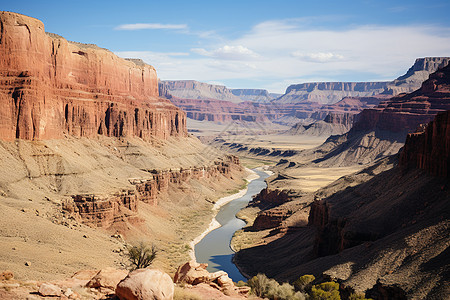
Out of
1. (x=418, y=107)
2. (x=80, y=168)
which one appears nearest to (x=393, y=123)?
(x=418, y=107)

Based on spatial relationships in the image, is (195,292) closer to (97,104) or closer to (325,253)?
(325,253)

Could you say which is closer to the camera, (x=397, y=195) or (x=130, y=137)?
(x=397, y=195)

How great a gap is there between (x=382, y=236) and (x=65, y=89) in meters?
65.0

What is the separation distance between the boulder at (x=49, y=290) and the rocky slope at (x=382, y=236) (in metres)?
21.2

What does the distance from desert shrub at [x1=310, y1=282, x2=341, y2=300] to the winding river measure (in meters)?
19.7

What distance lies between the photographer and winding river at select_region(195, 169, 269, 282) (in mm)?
54388

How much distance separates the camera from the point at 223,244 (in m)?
66.2

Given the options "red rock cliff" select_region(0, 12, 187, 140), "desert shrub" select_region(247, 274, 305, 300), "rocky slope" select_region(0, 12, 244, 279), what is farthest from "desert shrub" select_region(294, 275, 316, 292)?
"red rock cliff" select_region(0, 12, 187, 140)

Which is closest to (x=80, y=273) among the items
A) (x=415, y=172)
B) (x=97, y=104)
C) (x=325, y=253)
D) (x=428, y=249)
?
(x=428, y=249)

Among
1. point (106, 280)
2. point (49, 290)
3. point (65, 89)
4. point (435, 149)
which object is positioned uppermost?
point (65, 89)

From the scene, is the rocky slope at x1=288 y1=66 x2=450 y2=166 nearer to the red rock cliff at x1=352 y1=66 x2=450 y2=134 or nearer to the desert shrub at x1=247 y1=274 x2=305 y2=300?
the red rock cliff at x1=352 y1=66 x2=450 y2=134

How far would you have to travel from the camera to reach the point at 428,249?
100 ft

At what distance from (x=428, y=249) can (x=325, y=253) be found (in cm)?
1586

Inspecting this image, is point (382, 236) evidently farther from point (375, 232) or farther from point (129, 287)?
point (129, 287)
